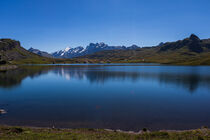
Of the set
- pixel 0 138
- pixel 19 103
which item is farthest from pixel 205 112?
pixel 19 103

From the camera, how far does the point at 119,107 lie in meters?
32.1

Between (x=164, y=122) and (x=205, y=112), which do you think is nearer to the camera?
(x=164, y=122)

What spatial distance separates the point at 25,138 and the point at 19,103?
23.7 metres

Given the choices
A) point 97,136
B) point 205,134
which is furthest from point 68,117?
point 205,134

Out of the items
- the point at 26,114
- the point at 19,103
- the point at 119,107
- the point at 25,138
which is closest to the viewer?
the point at 25,138

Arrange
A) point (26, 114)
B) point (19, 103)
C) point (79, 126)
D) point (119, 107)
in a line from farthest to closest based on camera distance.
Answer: point (19, 103), point (119, 107), point (26, 114), point (79, 126)

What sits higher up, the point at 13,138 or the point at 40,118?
the point at 13,138

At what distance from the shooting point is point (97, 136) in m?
17.4

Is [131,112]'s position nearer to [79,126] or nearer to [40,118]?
[79,126]

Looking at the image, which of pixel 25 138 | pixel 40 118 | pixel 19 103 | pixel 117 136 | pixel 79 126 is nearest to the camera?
pixel 25 138

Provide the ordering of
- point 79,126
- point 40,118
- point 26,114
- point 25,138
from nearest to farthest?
point 25,138 < point 79,126 < point 40,118 < point 26,114

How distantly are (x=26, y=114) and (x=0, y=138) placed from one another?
1252 centimetres

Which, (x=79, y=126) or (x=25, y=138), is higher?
(x=25, y=138)

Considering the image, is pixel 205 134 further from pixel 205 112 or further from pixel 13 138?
pixel 13 138
